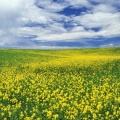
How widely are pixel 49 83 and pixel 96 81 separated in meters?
3.54

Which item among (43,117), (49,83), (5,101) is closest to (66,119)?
(43,117)

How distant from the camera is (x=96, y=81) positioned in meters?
20.2

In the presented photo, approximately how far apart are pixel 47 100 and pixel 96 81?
6.62m

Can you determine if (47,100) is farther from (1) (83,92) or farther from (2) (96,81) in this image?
(2) (96,81)

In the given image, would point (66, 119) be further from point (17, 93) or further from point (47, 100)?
point (17, 93)

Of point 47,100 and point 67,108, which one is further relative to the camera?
point 47,100

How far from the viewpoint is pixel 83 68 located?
1076 inches

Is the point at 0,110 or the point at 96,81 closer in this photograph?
the point at 0,110

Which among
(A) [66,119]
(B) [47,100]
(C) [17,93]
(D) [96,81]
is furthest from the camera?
(D) [96,81]

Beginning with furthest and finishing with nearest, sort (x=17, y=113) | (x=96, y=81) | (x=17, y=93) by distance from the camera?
(x=96, y=81) → (x=17, y=93) → (x=17, y=113)

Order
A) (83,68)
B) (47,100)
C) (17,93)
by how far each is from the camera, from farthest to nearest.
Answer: (83,68), (17,93), (47,100)

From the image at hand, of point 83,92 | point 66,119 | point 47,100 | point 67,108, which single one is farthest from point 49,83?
point 66,119

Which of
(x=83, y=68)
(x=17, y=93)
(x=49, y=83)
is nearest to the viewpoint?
(x=17, y=93)

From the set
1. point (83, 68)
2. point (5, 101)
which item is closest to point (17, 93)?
point (5, 101)
